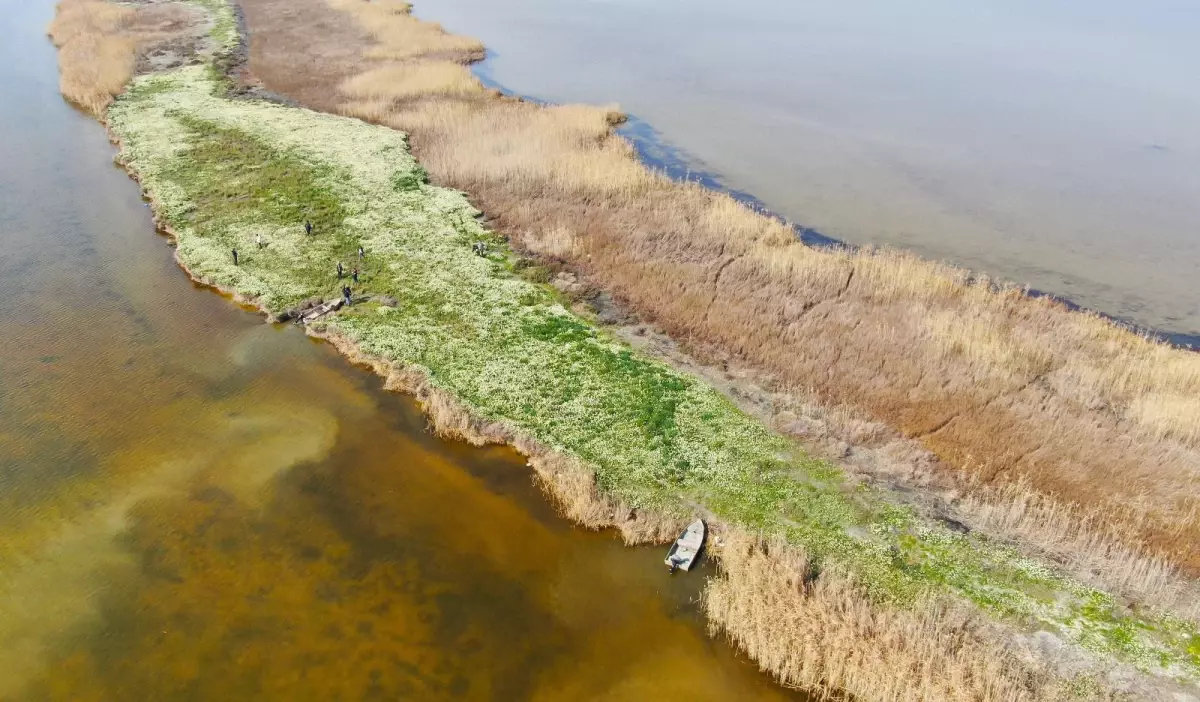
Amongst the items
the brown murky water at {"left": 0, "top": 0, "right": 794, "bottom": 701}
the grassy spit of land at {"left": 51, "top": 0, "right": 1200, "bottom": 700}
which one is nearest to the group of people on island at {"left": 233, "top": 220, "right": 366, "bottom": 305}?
the grassy spit of land at {"left": 51, "top": 0, "right": 1200, "bottom": 700}

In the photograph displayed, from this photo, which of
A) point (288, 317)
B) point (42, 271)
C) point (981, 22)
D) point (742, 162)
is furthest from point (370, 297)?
point (981, 22)

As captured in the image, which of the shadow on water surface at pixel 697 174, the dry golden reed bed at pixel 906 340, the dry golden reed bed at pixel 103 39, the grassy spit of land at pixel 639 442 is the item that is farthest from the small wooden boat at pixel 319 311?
the dry golden reed bed at pixel 103 39

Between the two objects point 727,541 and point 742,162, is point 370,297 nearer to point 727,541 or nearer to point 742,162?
point 727,541

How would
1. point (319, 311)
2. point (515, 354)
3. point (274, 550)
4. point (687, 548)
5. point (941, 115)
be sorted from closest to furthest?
point (687, 548) → point (274, 550) → point (515, 354) → point (319, 311) → point (941, 115)

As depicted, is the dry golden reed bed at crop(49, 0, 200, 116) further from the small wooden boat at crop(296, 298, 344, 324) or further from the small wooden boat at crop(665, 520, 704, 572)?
the small wooden boat at crop(665, 520, 704, 572)

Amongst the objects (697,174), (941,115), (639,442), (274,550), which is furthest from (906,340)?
(941,115)

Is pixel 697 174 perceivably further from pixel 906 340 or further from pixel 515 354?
pixel 515 354
